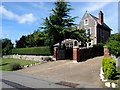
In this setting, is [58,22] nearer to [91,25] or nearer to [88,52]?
[88,52]

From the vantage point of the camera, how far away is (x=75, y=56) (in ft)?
54.9

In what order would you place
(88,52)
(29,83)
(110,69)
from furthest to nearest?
(88,52), (29,83), (110,69)

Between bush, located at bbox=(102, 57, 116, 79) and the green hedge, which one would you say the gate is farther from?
bush, located at bbox=(102, 57, 116, 79)

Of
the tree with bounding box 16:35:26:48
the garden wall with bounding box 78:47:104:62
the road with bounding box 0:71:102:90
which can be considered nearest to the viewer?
the road with bounding box 0:71:102:90

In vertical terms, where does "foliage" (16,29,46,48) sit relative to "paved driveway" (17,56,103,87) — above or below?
above

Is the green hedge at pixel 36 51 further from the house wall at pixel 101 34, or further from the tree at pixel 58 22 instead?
the house wall at pixel 101 34

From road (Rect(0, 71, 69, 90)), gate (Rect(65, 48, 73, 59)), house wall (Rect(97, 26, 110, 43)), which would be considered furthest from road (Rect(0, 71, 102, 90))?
house wall (Rect(97, 26, 110, 43))

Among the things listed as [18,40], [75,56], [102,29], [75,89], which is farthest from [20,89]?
[18,40]

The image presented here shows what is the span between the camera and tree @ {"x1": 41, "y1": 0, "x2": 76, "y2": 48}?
19750mm

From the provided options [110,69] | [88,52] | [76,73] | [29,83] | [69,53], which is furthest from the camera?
[69,53]

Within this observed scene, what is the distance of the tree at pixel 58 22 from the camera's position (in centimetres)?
1975

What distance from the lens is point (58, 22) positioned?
70.3 feet

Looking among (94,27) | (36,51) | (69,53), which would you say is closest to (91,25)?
(94,27)

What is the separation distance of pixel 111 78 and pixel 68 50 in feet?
49.6
